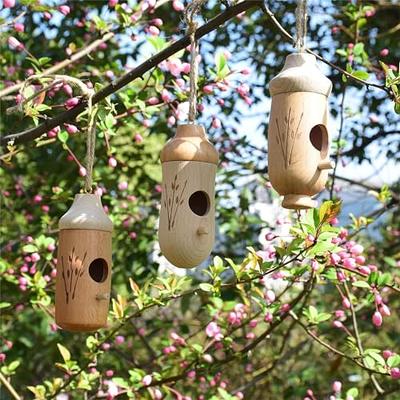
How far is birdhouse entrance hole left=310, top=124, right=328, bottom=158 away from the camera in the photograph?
1.87 metres

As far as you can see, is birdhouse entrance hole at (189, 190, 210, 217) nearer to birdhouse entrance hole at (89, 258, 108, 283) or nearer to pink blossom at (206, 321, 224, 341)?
birdhouse entrance hole at (89, 258, 108, 283)

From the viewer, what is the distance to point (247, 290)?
2949mm

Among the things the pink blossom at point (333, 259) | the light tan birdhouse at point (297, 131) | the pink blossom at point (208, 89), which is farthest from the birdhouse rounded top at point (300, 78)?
the pink blossom at point (208, 89)

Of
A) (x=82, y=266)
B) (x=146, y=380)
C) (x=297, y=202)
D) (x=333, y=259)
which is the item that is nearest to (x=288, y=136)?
(x=297, y=202)

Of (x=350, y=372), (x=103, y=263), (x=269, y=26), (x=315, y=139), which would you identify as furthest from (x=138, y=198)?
(x=350, y=372)

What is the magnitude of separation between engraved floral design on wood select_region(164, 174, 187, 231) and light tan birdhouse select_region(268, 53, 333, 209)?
0.68 ft

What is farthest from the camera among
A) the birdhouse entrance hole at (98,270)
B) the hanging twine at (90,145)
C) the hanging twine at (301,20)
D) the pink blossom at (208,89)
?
the pink blossom at (208,89)

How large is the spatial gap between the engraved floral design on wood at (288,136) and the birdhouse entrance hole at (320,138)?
0.10 metres

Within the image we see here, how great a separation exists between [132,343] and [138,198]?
94cm

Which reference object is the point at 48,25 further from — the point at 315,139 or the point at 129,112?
the point at 315,139

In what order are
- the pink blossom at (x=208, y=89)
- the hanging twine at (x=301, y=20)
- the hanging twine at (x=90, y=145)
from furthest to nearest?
the pink blossom at (x=208, y=89)
the hanging twine at (x=90, y=145)
the hanging twine at (x=301, y=20)

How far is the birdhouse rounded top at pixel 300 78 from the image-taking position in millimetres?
1789

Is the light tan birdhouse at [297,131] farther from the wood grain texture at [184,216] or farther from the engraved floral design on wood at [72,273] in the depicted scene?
the engraved floral design on wood at [72,273]

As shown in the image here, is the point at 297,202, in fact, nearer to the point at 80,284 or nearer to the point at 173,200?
the point at 173,200
